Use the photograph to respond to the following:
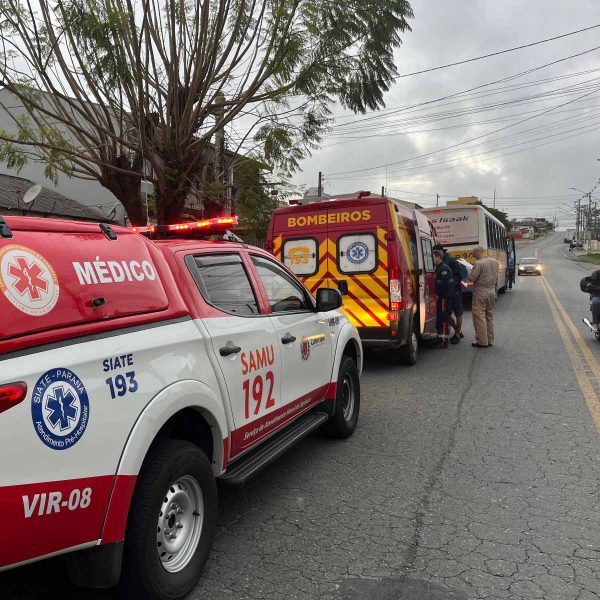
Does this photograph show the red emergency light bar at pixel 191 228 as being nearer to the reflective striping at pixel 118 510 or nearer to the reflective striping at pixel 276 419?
the reflective striping at pixel 276 419

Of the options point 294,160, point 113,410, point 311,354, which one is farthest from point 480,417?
point 294,160

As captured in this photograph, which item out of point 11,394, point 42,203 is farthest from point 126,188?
point 42,203

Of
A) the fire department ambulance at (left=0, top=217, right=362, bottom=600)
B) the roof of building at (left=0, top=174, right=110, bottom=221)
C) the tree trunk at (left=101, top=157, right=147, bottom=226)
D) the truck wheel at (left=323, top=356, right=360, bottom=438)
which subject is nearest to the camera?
the fire department ambulance at (left=0, top=217, right=362, bottom=600)

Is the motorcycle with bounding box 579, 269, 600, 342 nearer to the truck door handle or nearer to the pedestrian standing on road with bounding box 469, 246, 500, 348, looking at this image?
the pedestrian standing on road with bounding box 469, 246, 500, 348

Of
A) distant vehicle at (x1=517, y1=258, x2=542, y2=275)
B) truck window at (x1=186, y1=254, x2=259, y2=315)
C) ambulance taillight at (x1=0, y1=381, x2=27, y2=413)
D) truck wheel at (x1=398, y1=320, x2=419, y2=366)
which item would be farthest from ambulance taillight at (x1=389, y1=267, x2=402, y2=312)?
distant vehicle at (x1=517, y1=258, x2=542, y2=275)

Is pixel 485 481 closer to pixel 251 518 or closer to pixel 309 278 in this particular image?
pixel 251 518

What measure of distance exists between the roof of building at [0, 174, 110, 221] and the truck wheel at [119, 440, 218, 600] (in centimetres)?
1456

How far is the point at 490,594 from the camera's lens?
266cm

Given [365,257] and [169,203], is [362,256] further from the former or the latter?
[169,203]

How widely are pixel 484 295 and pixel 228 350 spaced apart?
→ 24.8 feet

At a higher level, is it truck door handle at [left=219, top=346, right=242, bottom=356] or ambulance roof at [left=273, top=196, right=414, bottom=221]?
ambulance roof at [left=273, top=196, right=414, bottom=221]

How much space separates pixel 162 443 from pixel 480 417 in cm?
397

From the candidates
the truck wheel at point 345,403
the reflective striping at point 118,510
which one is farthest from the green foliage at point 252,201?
the reflective striping at point 118,510

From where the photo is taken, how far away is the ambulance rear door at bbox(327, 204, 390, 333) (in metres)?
7.40
